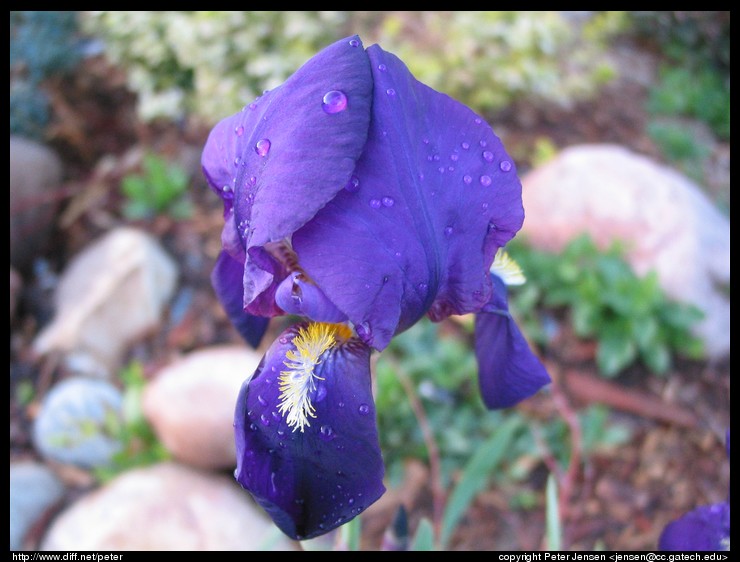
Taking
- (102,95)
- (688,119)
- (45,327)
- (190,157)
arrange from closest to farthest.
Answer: (45,327)
(190,157)
(102,95)
(688,119)

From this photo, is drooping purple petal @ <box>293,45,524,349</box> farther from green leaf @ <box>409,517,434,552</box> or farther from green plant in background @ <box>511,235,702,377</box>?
green plant in background @ <box>511,235,702,377</box>

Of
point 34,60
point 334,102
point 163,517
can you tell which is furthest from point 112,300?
A: point 334,102

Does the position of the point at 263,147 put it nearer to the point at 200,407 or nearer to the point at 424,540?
the point at 424,540

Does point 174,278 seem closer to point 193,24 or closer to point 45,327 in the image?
point 45,327

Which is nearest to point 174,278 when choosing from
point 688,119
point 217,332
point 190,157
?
point 217,332

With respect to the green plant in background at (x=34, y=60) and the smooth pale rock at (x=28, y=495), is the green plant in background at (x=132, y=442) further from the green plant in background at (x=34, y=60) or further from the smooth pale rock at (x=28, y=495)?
the green plant in background at (x=34, y=60)

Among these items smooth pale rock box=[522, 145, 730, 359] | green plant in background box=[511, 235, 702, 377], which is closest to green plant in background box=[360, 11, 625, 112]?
smooth pale rock box=[522, 145, 730, 359]

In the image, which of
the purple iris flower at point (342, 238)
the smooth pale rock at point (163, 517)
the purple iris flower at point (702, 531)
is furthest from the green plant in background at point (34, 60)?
the purple iris flower at point (702, 531)
